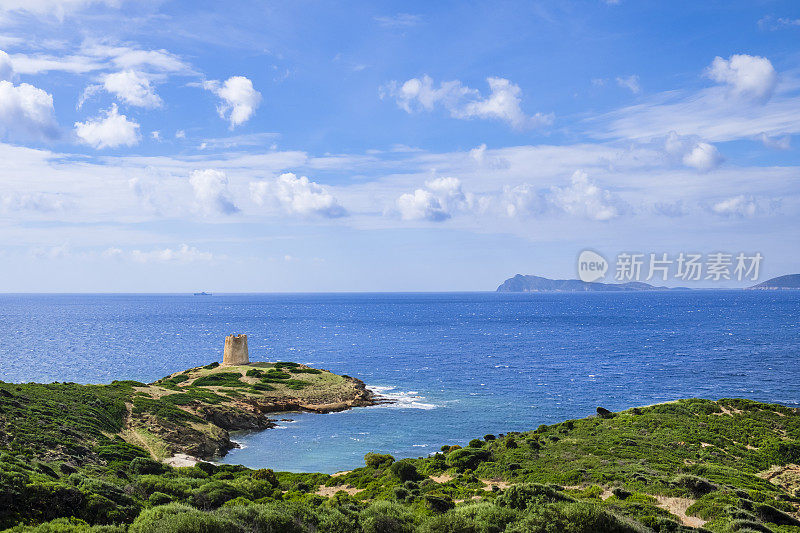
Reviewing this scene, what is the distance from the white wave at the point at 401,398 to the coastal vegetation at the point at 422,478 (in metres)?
19.5

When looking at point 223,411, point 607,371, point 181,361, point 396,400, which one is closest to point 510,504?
point 223,411

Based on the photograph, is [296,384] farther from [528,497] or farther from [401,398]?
[528,497]

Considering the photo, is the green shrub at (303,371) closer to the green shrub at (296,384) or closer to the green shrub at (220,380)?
the green shrub at (296,384)

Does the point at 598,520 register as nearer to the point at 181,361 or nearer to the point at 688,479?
the point at 688,479

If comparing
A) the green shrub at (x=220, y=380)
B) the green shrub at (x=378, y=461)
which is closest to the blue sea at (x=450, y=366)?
Answer: the green shrub at (x=378, y=461)

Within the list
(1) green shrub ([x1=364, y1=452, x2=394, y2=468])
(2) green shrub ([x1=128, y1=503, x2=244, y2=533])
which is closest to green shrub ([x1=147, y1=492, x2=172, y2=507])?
(2) green shrub ([x1=128, y1=503, x2=244, y2=533])

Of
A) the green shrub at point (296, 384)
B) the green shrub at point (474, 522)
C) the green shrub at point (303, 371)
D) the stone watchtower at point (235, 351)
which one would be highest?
the green shrub at point (474, 522)

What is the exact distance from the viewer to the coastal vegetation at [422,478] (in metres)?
17.5

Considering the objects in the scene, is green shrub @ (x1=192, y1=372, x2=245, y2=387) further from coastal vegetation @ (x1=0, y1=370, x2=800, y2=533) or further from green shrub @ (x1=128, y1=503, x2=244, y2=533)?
green shrub @ (x1=128, y1=503, x2=244, y2=533)

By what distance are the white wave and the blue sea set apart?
0.39 meters

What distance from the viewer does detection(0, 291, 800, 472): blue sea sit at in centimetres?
5294

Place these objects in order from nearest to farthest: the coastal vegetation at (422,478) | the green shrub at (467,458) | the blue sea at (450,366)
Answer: the coastal vegetation at (422,478), the green shrub at (467,458), the blue sea at (450,366)

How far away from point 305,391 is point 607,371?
166 ft

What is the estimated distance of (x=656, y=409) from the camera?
156 feet
